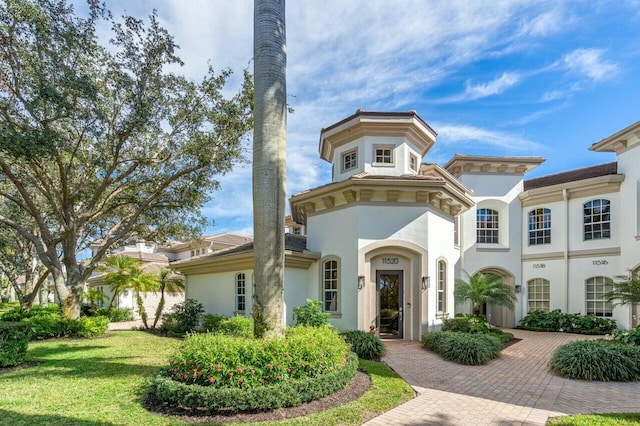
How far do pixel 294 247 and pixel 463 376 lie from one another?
7.74m

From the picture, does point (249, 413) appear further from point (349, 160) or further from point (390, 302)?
point (349, 160)

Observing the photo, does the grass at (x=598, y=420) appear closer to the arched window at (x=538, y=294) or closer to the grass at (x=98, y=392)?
the grass at (x=98, y=392)

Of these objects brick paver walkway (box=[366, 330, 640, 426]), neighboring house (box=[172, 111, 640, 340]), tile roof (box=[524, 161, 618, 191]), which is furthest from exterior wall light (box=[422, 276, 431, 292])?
tile roof (box=[524, 161, 618, 191])

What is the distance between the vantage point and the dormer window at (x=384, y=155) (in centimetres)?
1427

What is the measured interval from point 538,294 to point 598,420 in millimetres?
14444

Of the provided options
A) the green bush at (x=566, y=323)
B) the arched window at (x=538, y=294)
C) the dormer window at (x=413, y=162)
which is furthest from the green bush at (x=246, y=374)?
the arched window at (x=538, y=294)

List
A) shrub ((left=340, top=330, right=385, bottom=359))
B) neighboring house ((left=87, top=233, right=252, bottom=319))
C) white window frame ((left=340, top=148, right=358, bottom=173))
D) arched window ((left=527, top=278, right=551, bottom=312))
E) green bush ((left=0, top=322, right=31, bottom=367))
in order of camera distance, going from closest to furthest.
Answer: green bush ((left=0, top=322, right=31, bottom=367)), shrub ((left=340, top=330, right=385, bottom=359)), white window frame ((left=340, top=148, right=358, bottom=173)), arched window ((left=527, top=278, right=551, bottom=312)), neighboring house ((left=87, top=233, right=252, bottom=319))

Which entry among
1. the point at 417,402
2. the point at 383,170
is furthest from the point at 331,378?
the point at 383,170

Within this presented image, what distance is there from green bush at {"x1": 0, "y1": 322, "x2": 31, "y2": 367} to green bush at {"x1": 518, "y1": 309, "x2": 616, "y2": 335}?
1965 cm

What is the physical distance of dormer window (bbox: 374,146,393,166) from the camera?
46.8 feet

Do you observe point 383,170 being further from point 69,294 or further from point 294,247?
point 69,294

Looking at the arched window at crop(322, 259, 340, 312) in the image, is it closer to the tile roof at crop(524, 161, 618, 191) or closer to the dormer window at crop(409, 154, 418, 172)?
the dormer window at crop(409, 154, 418, 172)

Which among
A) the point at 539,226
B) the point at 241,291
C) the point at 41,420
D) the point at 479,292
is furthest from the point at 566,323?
the point at 41,420

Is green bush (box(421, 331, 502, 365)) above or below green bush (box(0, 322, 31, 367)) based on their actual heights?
below
